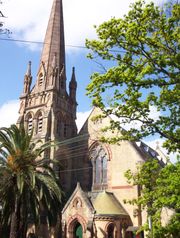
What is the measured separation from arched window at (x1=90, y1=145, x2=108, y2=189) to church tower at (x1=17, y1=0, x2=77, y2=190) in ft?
15.1

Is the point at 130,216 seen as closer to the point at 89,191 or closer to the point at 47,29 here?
the point at 89,191

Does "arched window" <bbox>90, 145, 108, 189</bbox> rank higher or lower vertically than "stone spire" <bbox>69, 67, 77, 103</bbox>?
lower

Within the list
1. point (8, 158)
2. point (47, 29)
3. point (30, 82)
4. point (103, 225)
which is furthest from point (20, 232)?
point (47, 29)

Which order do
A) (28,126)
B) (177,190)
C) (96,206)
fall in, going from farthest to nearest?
(28,126), (96,206), (177,190)

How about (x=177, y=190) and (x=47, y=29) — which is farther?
(x=47, y=29)

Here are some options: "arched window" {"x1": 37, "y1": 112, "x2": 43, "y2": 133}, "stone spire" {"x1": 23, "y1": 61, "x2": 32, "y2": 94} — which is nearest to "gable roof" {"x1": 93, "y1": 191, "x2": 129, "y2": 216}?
"arched window" {"x1": 37, "y1": 112, "x2": 43, "y2": 133}

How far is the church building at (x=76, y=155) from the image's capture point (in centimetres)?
2778

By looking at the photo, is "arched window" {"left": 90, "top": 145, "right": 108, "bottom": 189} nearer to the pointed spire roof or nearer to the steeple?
the steeple

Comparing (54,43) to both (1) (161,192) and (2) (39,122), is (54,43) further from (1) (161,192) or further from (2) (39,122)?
(1) (161,192)

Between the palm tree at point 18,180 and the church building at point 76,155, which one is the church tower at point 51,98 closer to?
the church building at point 76,155

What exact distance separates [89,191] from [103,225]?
671cm

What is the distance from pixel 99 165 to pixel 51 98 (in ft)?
33.9

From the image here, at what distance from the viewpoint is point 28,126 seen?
125 ft

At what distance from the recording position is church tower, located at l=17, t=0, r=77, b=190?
35719 millimetres
